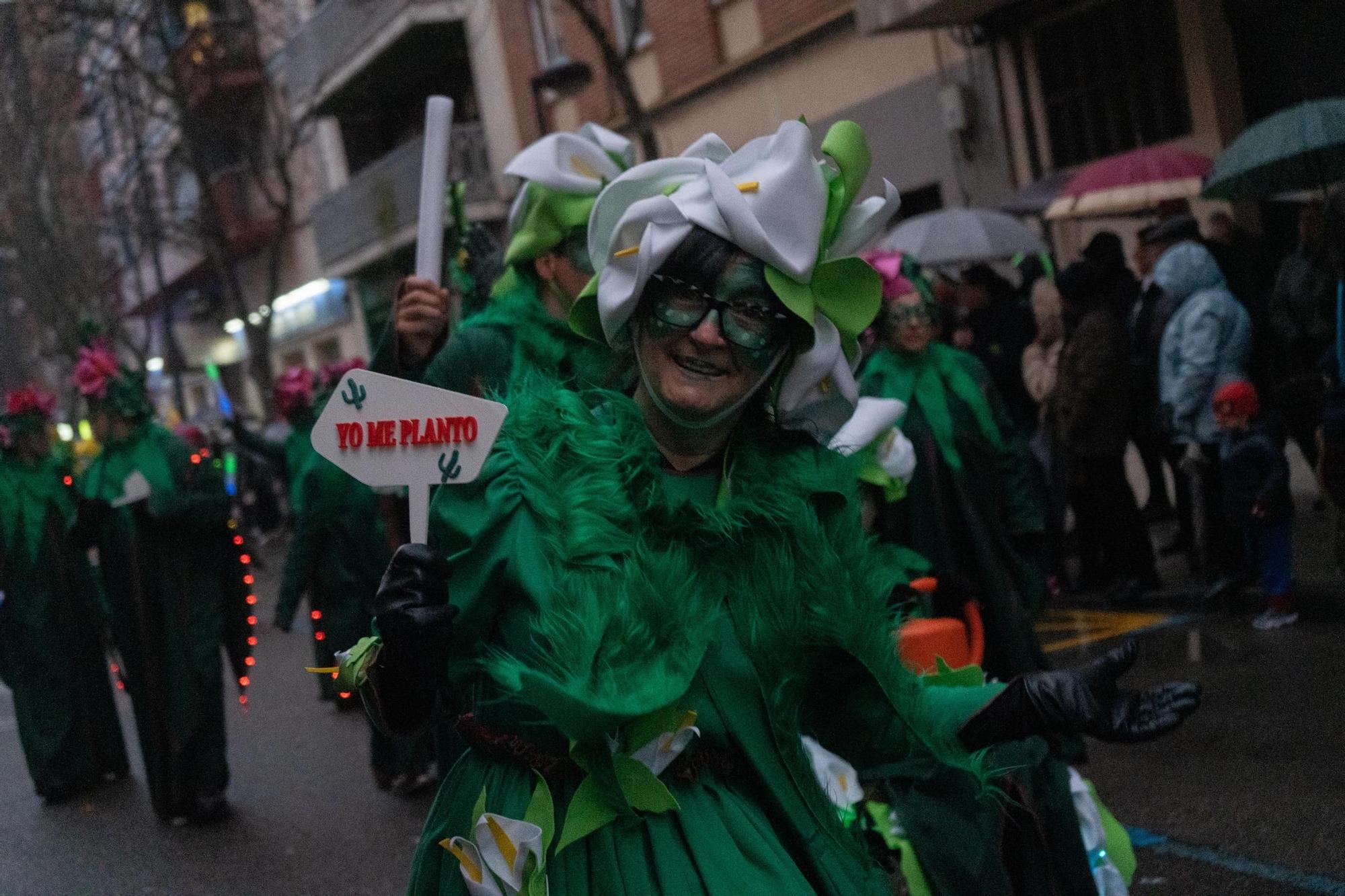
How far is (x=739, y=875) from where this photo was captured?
212 cm

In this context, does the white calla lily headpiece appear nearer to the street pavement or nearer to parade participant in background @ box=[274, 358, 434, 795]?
the street pavement

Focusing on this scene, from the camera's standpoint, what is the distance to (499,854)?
7.04 ft

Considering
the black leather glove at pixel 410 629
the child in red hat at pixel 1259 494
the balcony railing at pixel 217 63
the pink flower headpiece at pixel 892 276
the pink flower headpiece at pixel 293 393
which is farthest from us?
the balcony railing at pixel 217 63

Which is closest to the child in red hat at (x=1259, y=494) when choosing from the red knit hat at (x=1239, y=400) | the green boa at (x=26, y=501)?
the red knit hat at (x=1239, y=400)

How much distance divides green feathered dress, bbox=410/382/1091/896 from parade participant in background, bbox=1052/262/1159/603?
6.29m

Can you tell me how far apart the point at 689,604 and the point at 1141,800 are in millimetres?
3587

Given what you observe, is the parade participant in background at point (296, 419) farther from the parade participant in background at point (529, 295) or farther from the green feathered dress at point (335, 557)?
the parade participant in background at point (529, 295)

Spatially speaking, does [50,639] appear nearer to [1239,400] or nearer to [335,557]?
[335,557]

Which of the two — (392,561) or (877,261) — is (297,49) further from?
(392,561)

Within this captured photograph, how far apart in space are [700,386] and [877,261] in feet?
11.0

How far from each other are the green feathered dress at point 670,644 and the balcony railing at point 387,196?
63.1 ft

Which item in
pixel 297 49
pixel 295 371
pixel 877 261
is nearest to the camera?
pixel 877 261

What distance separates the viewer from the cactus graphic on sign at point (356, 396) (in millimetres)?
2299

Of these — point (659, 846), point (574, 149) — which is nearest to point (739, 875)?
point (659, 846)
